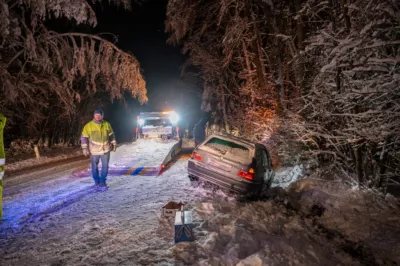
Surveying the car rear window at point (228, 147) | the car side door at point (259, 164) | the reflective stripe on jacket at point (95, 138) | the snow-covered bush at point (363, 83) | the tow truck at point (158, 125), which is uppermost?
the snow-covered bush at point (363, 83)

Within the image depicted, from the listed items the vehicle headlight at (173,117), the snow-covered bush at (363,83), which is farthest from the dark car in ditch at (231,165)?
the vehicle headlight at (173,117)

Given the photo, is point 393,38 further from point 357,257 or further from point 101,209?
point 101,209

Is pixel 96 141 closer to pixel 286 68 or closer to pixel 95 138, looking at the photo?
pixel 95 138

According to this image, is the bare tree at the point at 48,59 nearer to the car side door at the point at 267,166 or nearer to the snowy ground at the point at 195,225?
the snowy ground at the point at 195,225

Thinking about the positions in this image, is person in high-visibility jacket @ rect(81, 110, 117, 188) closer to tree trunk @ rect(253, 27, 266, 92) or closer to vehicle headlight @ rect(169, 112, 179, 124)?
tree trunk @ rect(253, 27, 266, 92)

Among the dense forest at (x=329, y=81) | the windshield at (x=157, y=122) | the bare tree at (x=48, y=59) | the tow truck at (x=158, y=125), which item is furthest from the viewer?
the windshield at (x=157, y=122)

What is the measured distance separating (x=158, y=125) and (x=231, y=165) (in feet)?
38.2

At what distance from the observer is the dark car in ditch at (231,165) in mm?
7152

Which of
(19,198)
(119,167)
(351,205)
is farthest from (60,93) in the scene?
(351,205)

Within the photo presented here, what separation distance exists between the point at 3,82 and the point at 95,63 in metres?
3.59

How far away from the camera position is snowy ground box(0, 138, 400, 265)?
3793 millimetres

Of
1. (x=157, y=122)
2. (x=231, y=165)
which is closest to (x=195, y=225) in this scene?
(x=231, y=165)

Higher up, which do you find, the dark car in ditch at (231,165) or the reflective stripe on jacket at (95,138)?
the reflective stripe on jacket at (95,138)

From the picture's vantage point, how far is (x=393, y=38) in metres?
5.30
